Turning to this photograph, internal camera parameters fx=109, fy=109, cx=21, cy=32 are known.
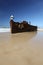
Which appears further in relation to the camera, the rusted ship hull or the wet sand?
the rusted ship hull

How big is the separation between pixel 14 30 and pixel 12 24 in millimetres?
565

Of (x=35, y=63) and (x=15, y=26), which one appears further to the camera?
(x=15, y=26)

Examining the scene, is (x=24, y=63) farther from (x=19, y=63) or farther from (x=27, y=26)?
(x=27, y=26)

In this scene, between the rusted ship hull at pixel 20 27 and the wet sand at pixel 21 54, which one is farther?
the rusted ship hull at pixel 20 27

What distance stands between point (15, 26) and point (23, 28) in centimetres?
210

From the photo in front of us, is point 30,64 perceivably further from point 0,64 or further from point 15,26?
point 15,26

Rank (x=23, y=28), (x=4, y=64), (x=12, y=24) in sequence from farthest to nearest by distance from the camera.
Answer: (x=23, y=28) → (x=12, y=24) → (x=4, y=64)

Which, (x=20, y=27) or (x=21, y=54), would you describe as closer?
(x=21, y=54)

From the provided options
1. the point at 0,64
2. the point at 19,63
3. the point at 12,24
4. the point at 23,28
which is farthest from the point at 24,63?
the point at 23,28

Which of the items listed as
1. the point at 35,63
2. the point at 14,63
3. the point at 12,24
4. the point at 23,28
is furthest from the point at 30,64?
the point at 23,28

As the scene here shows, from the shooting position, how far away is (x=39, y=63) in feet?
6.31

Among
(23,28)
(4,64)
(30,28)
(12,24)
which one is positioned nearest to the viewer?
(4,64)

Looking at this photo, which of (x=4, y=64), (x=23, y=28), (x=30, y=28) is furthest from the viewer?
(x=30, y=28)

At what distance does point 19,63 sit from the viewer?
1.94 meters
